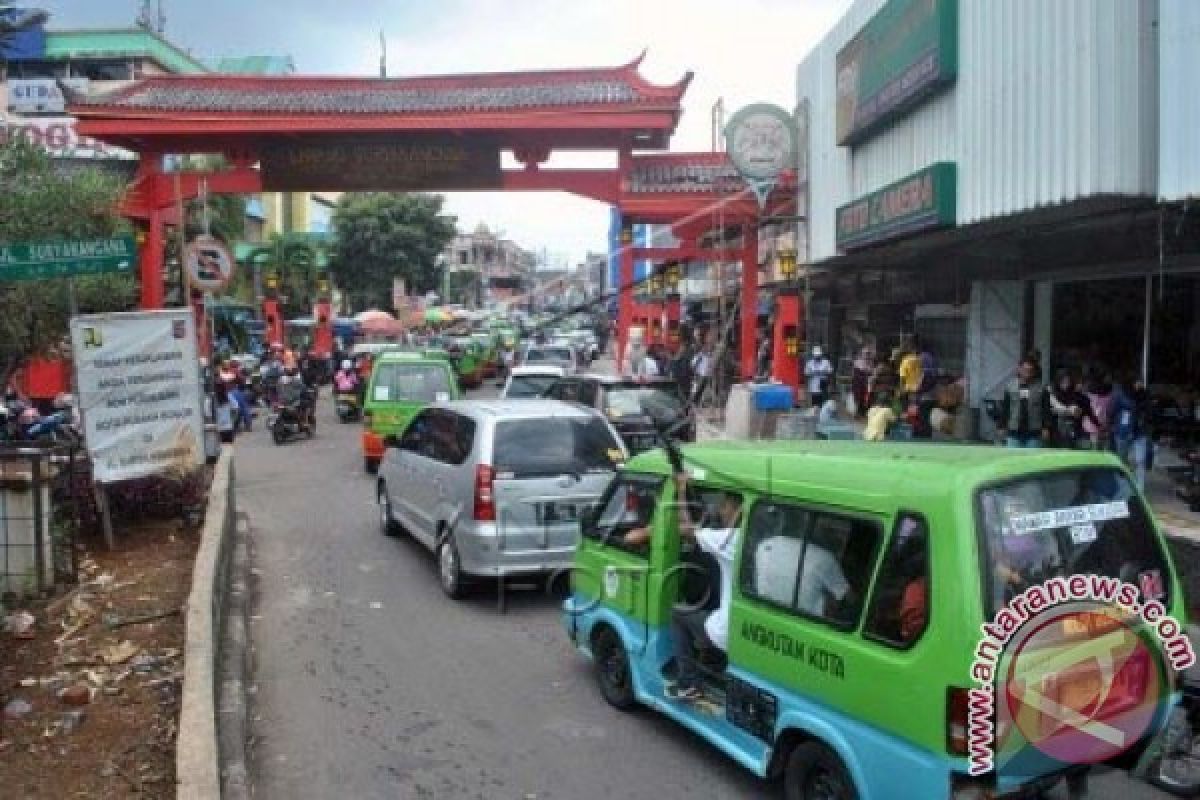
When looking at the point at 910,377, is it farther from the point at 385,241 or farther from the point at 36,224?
the point at 385,241

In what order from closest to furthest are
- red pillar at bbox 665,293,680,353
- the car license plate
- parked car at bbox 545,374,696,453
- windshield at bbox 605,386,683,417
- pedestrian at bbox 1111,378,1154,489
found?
the car license plate < pedestrian at bbox 1111,378,1154,489 < parked car at bbox 545,374,696,453 < windshield at bbox 605,386,683,417 < red pillar at bbox 665,293,680,353

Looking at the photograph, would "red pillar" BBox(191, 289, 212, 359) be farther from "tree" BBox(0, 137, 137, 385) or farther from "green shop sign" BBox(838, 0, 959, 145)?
"green shop sign" BBox(838, 0, 959, 145)

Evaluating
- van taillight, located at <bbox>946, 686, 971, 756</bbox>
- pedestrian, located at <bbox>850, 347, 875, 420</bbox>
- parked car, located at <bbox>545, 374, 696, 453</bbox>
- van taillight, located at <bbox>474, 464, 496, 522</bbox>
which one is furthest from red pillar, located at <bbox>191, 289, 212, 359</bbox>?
van taillight, located at <bbox>946, 686, 971, 756</bbox>

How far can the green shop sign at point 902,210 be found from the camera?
1159 cm

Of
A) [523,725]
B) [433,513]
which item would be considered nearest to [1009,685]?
[523,725]

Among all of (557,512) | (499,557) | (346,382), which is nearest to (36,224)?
(499,557)

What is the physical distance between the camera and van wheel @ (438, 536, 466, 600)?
918 cm

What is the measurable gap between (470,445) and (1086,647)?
5.84m

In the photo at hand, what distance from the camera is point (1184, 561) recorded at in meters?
8.38

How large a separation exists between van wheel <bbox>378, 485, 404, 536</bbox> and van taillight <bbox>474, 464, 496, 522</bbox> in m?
3.10

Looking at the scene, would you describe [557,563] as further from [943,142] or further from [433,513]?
[943,142]

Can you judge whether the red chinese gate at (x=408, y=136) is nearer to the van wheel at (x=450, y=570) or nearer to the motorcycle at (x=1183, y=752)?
the van wheel at (x=450, y=570)

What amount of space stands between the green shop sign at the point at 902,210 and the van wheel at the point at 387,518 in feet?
20.8

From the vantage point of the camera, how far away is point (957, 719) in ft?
13.0
